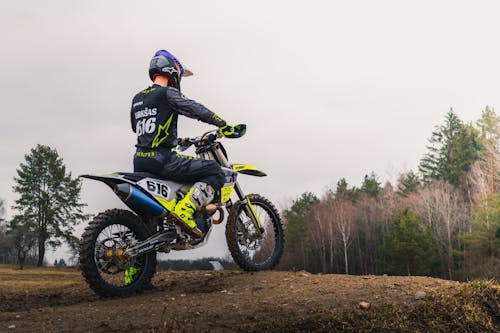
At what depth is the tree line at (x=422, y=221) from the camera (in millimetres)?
46156

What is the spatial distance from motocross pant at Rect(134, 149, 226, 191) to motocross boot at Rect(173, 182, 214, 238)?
130 mm

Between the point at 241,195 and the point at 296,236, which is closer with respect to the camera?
the point at 241,195

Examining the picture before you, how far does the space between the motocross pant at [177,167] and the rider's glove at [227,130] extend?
49 cm

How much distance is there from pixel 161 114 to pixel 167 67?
80cm

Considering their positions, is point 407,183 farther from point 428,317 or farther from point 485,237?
point 428,317

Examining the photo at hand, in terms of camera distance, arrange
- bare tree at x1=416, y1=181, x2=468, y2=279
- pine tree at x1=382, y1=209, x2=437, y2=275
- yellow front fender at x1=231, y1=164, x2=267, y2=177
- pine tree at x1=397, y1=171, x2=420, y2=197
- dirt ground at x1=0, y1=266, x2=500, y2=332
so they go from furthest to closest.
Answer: pine tree at x1=397, y1=171, x2=420, y2=197
bare tree at x1=416, y1=181, x2=468, y2=279
pine tree at x1=382, y1=209, x2=437, y2=275
yellow front fender at x1=231, y1=164, x2=267, y2=177
dirt ground at x1=0, y1=266, x2=500, y2=332

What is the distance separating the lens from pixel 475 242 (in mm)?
45094

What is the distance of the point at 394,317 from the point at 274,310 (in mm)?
1337

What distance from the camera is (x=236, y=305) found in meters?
6.17

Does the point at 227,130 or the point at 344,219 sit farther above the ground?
the point at 344,219

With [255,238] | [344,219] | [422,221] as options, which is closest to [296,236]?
[344,219]

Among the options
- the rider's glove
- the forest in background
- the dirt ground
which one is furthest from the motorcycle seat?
the forest in background

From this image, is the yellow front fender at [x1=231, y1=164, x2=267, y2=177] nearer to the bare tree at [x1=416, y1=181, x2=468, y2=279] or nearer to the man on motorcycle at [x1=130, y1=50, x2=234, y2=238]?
the man on motorcycle at [x1=130, y1=50, x2=234, y2=238]

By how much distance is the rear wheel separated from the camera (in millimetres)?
6867
